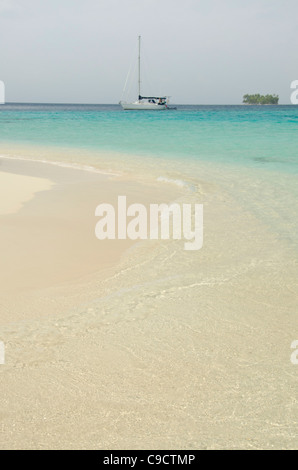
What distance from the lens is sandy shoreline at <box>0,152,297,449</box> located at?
7.75 feet

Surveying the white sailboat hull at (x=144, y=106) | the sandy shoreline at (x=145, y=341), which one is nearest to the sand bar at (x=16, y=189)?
the sandy shoreline at (x=145, y=341)

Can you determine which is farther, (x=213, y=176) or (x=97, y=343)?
(x=213, y=176)

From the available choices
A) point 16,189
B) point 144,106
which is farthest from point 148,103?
point 16,189

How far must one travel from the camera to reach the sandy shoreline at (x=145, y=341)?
2363 millimetres

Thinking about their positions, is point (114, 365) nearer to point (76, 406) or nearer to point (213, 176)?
point (76, 406)

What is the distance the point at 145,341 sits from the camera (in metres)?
3.20

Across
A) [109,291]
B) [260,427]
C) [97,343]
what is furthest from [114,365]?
[109,291]

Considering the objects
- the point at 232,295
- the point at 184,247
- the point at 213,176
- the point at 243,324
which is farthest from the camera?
the point at 213,176

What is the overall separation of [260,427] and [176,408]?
43 centimetres

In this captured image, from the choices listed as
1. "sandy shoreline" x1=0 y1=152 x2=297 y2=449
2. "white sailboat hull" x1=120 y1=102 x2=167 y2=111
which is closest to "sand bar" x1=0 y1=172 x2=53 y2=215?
"sandy shoreline" x1=0 y1=152 x2=297 y2=449

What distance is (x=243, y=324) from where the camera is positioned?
3453 mm

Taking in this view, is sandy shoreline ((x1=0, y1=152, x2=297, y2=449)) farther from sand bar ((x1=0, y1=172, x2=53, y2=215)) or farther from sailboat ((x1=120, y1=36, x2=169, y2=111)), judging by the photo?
sailboat ((x1=120, y1=36, x2=169, y2=111))

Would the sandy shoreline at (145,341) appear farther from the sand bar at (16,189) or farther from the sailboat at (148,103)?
the sailboat at (148,103)

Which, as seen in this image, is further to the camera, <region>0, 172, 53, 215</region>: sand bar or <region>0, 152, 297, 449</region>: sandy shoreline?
<region>0, 172, 53, 215</region>: sand bar
